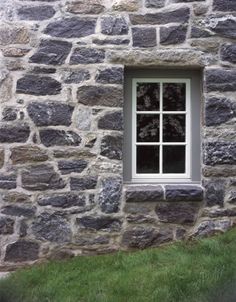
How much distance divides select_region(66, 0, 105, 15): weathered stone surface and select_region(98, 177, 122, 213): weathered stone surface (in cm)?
175

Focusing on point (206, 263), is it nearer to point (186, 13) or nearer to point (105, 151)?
point (105, 151)

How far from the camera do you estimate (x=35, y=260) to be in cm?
504

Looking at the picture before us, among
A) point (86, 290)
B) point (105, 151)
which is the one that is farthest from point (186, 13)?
point (86, 290)

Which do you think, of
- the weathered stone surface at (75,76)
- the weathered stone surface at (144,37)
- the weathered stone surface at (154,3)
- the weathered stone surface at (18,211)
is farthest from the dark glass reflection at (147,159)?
the weathered stone surface at (154,3)

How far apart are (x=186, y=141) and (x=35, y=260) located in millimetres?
2066

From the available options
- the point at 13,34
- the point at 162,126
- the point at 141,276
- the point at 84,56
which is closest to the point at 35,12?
the point at 13,34

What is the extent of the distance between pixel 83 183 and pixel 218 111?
1.62 m

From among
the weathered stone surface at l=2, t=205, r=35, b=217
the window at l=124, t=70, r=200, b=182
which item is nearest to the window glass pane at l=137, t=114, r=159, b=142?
the window at l=124, t=70, r=200, b=182

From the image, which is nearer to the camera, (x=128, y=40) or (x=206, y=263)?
(x=206, y=263)

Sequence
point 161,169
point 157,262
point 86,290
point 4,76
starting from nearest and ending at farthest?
point 86,290 → point 157,262 → point 4,76 → point 161,169

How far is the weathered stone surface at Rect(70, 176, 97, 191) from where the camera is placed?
5062 millimetres

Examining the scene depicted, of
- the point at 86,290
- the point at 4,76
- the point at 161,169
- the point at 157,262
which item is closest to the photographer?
the point at 86,290

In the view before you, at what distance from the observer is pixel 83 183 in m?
5.07

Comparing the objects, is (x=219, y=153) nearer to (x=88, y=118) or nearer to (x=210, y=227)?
(x=210, y=227)
